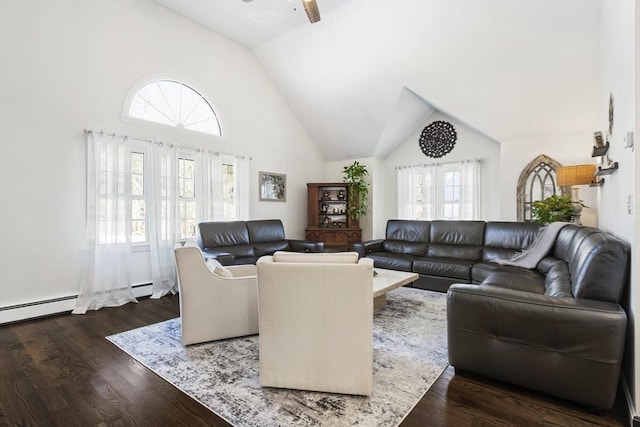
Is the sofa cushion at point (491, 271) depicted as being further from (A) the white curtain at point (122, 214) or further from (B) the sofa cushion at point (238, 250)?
(A) the white curtain at point (122, 214)

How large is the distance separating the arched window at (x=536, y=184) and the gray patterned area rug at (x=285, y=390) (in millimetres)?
3152

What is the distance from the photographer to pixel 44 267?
3.52m

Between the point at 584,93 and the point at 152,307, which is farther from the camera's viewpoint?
the point at 584,93

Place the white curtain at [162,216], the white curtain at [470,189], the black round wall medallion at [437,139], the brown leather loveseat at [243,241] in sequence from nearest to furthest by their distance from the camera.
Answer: the white curtain at [162,216], the brown leather loveseat at [243,241], the white curtain at [470,189], the black round wall medallion at [437,139]

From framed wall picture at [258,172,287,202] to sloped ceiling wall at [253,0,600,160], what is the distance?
1.64 m

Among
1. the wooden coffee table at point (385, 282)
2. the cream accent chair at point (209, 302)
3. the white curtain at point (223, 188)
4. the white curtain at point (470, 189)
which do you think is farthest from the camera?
the white curtain at point (470, 189)

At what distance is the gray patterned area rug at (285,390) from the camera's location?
1.73 meters

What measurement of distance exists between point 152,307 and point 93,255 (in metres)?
0.96

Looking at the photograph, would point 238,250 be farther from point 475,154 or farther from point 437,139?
point 475,154

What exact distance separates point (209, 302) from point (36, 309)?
236 centimetres

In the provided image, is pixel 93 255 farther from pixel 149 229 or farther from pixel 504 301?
pixel 504 301

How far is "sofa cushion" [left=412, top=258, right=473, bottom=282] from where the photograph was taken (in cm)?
409

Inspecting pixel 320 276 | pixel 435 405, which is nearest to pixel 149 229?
pixel 320 276

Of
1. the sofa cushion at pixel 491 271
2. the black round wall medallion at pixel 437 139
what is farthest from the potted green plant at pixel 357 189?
the sofa cushion at pixel 491 271
